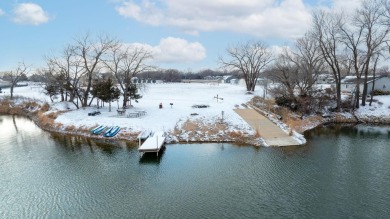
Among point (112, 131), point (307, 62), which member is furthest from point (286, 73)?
point (112, 131)

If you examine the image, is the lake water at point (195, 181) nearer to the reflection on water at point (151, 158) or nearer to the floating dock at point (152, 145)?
the reflection on water at point (151, 158)

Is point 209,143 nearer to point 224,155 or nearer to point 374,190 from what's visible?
point 224,155

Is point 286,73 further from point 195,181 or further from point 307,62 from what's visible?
point 195,181

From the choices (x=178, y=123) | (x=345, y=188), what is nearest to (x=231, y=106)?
(x=178, y=123)

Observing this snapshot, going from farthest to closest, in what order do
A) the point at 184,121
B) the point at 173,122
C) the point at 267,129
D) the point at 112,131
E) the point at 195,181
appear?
the point at 184,121 < the point at 173,122 < the point at 267,129 < the point at 112,131 < the point at 195,181

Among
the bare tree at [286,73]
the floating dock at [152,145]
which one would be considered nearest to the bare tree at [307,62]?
the bare tree at [286,73]

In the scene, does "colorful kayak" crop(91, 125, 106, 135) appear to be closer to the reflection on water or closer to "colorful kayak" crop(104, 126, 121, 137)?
"colorful kayak" crop(104, 126, 121, 137)
